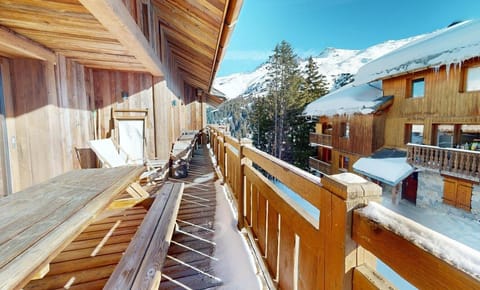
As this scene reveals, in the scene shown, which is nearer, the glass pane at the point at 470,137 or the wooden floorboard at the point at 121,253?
the wooden floorboard at the point at 121,253

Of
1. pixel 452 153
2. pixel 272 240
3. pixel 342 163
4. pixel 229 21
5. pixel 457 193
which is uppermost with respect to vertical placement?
pixel 229 21

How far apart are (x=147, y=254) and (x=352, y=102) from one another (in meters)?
12.7

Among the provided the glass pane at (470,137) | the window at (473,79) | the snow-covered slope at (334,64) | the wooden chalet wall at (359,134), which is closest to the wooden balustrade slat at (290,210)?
the glass pane at (470,137)

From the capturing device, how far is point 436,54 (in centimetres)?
785

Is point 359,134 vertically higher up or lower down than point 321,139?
higher up

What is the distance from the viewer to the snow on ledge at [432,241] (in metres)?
Answer: 0.43

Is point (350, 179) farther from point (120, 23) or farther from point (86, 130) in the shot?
point (86, 130)

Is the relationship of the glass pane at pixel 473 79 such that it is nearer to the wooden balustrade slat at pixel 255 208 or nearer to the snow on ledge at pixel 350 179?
the wooden balustrade slat at pixel 255 208

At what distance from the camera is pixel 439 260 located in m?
0.47

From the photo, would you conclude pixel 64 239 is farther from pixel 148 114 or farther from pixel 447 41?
pixel 447 41

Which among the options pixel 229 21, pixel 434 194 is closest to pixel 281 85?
pixel 434 194

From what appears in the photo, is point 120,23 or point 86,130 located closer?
point 120,23

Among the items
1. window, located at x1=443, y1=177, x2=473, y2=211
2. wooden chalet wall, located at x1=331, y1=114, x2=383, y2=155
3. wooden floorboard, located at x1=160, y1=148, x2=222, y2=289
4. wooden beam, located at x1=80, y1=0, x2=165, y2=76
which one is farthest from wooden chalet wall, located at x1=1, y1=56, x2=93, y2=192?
wooden chalet wall, located at x1=331, y1=114, x2=383, y2=155

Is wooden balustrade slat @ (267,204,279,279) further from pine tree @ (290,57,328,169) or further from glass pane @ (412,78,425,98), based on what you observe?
pine tree @ (290,57,328,169)
